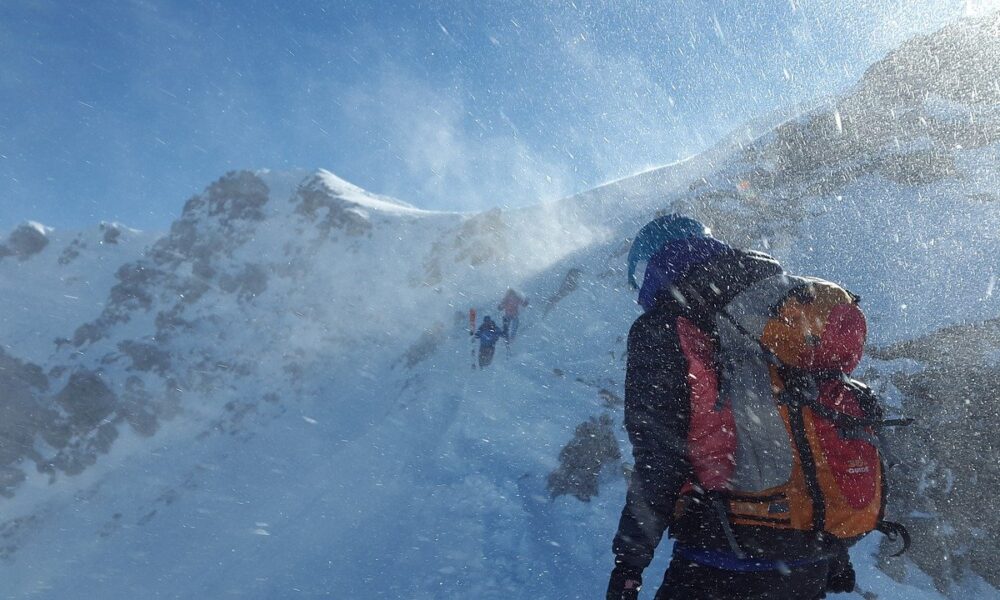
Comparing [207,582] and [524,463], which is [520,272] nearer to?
[524,463]

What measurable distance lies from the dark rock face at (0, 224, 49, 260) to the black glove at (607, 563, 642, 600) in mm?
92346

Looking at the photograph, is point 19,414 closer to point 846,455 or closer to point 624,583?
point 624,583

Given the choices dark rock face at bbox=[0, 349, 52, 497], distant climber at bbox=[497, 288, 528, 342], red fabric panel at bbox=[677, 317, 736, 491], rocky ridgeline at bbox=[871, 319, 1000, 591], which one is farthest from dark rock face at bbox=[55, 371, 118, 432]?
red fabric panel at bbox=[677, 317, 736, 491]

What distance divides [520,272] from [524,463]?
697 inches

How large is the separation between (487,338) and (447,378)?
333cm

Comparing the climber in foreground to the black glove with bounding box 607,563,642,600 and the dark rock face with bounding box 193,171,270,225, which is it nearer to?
the black glove with bounding box 607,563,642,600

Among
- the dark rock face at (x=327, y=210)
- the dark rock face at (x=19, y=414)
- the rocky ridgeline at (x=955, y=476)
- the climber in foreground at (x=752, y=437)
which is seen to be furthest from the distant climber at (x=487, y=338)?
the dark rock face at (x=327, y=210)

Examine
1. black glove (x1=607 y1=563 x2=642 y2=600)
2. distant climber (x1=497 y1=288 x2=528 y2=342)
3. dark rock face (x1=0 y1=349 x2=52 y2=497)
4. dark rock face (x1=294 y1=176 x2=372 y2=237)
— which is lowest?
dark rock face (x1=0 y1=349 x2=52 y2=497)

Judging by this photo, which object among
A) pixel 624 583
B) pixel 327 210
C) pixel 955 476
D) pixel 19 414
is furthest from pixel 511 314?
pixel 327 210

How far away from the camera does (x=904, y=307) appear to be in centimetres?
1396

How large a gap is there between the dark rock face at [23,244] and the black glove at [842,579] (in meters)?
92.9

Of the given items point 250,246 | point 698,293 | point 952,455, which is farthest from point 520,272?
point 250,246

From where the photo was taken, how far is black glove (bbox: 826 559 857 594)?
213 centimetres

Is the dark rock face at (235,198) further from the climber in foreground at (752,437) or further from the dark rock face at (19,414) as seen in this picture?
the climber in foreground at (752,437)
